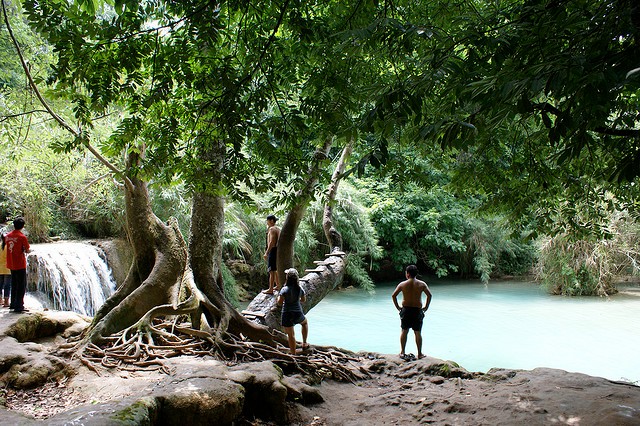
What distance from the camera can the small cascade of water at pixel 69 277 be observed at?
10086 millimetres

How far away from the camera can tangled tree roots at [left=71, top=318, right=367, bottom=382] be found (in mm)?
5496

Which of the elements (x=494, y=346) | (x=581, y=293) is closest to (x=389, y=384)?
(x=494, y=346)

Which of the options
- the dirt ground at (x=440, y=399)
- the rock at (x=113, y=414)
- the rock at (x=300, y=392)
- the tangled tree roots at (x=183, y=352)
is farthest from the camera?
the tangled tree roots at (x=183, y=352)

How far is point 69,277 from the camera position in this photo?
10.4 meters

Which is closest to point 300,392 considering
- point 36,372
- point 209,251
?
point 36,372

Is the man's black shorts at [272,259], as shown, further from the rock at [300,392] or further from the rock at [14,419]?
the rock at [14,419]

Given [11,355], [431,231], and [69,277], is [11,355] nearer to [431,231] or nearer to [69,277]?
[69,277]

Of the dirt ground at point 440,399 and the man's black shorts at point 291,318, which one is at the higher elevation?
the man's black shorts at point 291,318

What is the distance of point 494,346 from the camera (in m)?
12.5

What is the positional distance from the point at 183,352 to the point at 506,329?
439 inches

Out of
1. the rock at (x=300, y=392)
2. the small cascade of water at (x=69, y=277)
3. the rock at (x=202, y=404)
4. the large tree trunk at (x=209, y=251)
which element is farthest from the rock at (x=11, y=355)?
the small cascade of water at (x=69, y=277)

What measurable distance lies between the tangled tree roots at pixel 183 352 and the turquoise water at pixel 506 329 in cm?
541

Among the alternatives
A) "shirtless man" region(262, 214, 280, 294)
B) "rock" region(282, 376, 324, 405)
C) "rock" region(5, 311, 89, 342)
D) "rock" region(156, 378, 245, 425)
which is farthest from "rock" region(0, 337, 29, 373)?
"shirtless man" region(262, 214, 280, 294)

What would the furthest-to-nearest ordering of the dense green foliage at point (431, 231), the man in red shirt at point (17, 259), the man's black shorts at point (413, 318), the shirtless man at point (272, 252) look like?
the dense green foliage at point (431, 231) < the shirtless man at point (272, 252) < the man's black shorts at point (413, 318) < the man in red shirt at point (17, 259)
